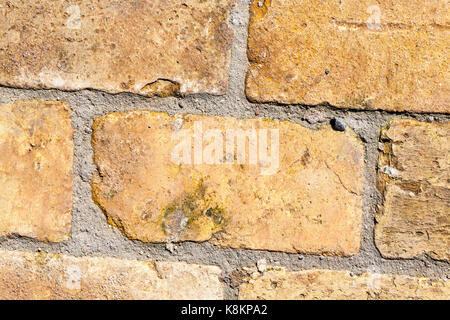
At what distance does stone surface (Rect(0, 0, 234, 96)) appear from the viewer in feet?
1.63

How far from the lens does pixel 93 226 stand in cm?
52

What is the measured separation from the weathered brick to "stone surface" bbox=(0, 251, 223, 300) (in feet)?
0.19

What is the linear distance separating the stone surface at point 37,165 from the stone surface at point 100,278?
0.15ft

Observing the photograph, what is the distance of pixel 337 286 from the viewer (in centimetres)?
53

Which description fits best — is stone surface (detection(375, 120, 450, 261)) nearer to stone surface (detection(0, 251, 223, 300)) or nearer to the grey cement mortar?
the grey cement mortar

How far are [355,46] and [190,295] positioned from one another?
1.23 feet

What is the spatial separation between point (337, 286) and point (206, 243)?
177 millimetres

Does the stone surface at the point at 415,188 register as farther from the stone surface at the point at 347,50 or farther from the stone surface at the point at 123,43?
the stone surface at the point at 123,43

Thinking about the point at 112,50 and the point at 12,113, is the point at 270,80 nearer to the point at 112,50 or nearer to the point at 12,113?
the point at 112,50

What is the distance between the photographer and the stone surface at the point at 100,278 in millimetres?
522

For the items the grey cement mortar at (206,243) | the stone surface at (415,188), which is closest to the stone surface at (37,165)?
the grey cement mortar at (206,243)

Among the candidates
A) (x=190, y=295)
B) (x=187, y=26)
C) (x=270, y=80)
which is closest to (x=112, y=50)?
(x=187, y=26)

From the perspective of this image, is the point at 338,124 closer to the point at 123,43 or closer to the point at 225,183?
the point at 225,183
